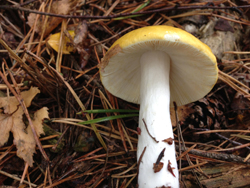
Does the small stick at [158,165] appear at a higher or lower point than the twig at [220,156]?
higher

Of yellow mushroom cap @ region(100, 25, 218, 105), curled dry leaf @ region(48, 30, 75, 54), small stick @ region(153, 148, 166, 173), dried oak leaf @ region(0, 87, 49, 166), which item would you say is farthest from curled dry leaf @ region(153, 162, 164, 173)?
curled dry leaf @ region(48, 30, 75, 54)

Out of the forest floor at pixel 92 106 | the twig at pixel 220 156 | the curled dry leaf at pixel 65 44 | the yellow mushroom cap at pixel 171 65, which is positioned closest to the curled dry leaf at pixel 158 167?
the forest floor at pixel 92 106

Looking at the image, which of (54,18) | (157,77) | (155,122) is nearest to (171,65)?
(157,77)

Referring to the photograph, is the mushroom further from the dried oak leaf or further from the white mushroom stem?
the dried oak leaf

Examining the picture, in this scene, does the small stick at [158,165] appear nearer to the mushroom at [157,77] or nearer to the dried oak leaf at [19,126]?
the mushroom at [157,77]

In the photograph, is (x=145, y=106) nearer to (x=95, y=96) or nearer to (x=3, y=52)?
(x=95, y=96)

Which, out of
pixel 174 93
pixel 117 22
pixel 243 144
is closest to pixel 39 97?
pixel 117 22

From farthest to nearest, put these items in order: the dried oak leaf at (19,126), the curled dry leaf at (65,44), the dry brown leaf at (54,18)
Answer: the dry brown leaf at (54,18) → the curled dry leaf at (65,44) → the dried oak leaf at (19,126)
